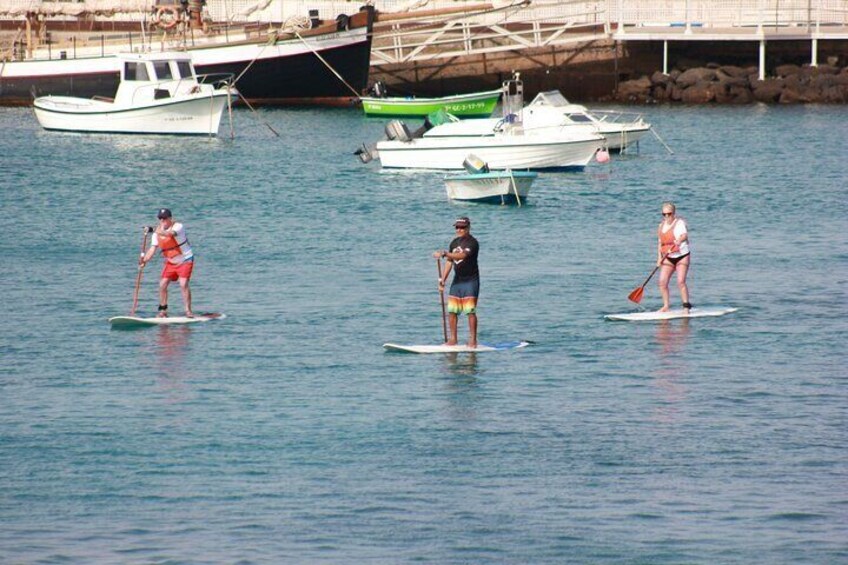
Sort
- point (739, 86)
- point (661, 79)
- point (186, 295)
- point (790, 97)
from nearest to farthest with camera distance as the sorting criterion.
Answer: point (186, 295), point (790, 97), point (739, 86), point (661, 79)

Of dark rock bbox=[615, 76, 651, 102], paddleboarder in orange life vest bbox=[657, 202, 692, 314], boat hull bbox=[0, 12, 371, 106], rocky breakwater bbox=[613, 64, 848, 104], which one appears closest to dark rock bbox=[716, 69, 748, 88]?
rocky breakwater bbox=[613, 64, 848, 104]

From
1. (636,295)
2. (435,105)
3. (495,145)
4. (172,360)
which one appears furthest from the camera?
(435,105)

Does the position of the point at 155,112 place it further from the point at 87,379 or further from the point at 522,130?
the point at 87,379

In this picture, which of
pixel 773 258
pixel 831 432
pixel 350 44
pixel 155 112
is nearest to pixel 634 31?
pixel 350 44

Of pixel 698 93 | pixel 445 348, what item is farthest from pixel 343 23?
pixel 445 348

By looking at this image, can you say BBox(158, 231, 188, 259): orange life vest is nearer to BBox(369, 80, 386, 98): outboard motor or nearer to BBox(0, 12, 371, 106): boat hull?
BBox(0, 12, 371, 106): boat hull

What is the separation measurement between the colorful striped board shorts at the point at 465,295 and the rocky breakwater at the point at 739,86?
53.0 meters

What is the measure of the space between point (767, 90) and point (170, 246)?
5306cm

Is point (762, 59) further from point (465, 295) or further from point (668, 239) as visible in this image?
point (465, 295)

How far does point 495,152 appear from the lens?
149 feet

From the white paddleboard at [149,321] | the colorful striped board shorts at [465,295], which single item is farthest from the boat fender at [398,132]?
the colorful striped board shorts at [465,295]

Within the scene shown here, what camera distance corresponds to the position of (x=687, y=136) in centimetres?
6034

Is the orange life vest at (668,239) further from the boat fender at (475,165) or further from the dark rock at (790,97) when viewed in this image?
the dark rock at (790,97)

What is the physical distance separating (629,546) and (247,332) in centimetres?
1103
